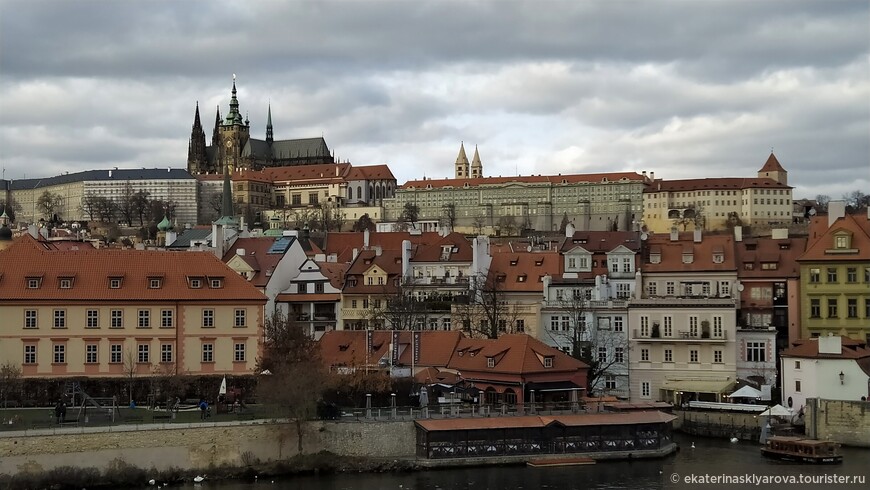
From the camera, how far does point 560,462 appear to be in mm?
44312

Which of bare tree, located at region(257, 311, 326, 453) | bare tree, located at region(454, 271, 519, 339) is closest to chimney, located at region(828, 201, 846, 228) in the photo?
bare tree, located at region(454, 271, 519, 339)

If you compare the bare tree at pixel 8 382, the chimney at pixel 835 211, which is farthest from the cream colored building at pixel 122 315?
the chimney at pixel 835 211

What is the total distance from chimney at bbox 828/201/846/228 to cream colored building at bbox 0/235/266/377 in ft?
95.7

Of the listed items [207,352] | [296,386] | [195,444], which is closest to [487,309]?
[207,352]

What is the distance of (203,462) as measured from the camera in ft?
138

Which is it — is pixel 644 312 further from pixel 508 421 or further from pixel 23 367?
pixel 23 367

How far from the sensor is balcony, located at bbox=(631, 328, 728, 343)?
2202 inches

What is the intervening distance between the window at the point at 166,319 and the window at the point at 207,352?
5.74ft

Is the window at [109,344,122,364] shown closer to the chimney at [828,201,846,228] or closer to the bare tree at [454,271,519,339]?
the bare tree at [454,271,519,339]

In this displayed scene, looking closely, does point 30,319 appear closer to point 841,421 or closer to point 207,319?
point 207,319

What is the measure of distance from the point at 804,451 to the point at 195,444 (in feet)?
73.3

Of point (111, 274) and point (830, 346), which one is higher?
point (111, 274)

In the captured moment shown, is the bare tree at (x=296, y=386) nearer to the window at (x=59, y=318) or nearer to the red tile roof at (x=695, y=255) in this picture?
the window at (x=59, y=318)

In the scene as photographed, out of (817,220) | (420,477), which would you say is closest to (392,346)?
(420,477)
